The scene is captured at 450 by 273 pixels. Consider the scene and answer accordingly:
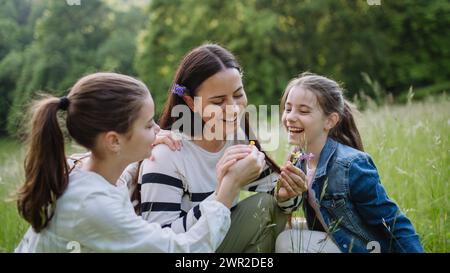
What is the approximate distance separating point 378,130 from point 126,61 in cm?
1315

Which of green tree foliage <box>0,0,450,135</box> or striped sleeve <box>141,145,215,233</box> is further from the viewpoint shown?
green tree foliage <box>0,0,450,135</box>

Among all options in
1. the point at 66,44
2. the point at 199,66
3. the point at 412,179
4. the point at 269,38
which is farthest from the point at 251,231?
the point at 269,38

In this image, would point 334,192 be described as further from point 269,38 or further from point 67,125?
point 269,38

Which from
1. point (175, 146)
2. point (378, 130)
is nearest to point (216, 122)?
point (175, 146)

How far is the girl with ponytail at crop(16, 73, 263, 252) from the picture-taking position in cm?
184

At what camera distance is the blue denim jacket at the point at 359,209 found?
7.64 feet

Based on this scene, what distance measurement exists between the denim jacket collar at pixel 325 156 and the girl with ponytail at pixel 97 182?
548 millimetres

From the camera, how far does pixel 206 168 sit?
2.55m

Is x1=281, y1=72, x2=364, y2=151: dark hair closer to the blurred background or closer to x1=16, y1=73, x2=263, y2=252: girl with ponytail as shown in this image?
x1=16, y1=73, x2=263, y2=252: girl with ponytail

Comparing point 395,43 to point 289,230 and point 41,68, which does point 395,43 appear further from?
point 289,230

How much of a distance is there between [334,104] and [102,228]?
4.78 ft

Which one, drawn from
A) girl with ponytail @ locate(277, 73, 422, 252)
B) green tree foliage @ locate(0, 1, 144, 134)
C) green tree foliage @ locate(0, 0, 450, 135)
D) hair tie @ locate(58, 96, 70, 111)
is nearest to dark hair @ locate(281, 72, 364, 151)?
girl with ponytail @ locate(277, 73, 422, 252)

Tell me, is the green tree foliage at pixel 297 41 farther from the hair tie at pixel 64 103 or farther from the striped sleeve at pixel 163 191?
the hair tie at pixel 64 103

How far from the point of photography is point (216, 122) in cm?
250
